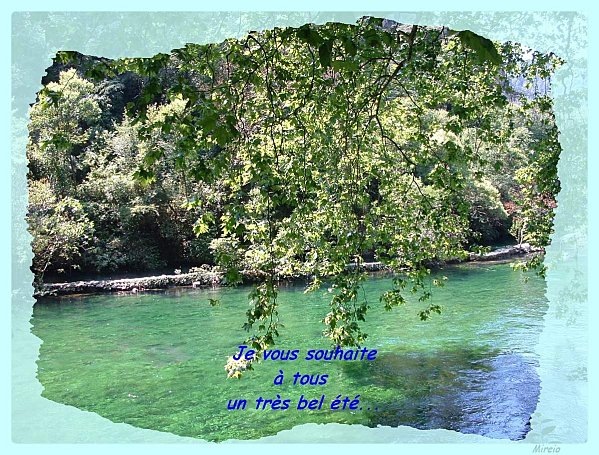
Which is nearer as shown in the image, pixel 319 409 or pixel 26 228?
pixel 319 409

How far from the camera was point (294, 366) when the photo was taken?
21.6 feet

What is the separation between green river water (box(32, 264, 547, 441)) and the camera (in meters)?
5.04

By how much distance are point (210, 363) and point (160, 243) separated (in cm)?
748

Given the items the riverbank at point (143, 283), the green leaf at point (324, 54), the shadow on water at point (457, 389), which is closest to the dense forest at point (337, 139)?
the green leaf at point (324, 54)

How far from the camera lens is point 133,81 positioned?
52.3 feet

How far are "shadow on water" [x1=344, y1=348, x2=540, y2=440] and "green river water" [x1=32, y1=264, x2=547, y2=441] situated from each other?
15mm

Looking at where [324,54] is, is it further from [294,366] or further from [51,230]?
[51,230]

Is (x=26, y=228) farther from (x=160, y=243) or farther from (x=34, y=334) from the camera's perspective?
(x=160, y=243)

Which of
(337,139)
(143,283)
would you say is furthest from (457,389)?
(143,283)

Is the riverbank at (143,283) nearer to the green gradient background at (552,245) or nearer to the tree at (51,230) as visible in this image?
the tree at (51,230)

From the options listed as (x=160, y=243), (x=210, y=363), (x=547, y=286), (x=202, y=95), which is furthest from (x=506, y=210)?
(x=202, y=95)

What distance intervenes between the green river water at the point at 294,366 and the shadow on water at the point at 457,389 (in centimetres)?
2

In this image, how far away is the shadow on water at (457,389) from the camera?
4781 millimetres

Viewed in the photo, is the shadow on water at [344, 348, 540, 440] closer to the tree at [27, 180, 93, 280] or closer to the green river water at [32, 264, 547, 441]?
the green river water at [32, 264, 547, 441]
